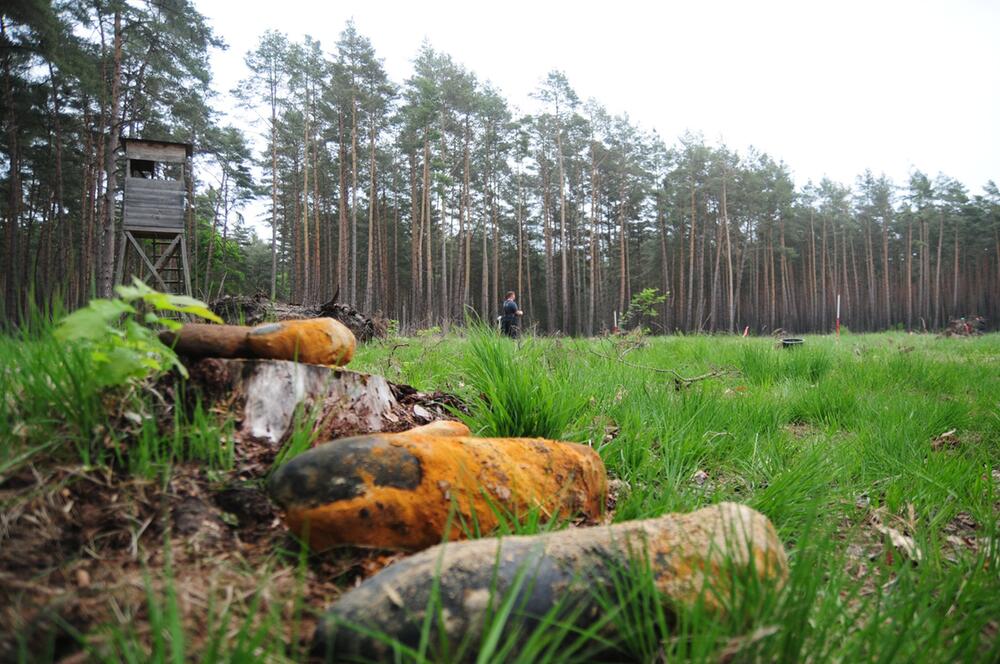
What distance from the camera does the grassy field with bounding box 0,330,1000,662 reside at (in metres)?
0.90

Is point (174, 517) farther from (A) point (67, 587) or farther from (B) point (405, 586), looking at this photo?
(B) point (405, 586)

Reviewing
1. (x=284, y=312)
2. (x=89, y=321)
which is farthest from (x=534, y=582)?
(x=284, y=312)

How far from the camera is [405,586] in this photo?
99cm

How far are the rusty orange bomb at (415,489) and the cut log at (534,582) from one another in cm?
15

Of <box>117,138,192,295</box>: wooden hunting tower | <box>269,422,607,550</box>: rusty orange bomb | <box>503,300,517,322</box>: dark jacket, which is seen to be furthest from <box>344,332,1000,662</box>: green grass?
<box>117,138,192,295</box>: wooden hunting tower

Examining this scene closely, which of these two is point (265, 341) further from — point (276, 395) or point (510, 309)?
point (510, 309)

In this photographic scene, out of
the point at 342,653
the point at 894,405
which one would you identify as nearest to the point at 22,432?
the point at 342,653

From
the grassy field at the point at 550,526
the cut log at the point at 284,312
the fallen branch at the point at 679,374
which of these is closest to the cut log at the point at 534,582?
the grassy field at the point at 550,526

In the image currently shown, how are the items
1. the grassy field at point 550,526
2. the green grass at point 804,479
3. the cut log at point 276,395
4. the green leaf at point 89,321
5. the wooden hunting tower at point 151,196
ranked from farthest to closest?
the wooden hunting tower at point 151,196 < the cut log at point 276,395 < the green leaf at point 89,321 < the green grass at point 804,479 < the grassy field at point 550,526

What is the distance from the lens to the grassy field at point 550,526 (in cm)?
90

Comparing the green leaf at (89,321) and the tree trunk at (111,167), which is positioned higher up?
the tree trunk at (111,167)

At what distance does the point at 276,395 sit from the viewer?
1.80 meters

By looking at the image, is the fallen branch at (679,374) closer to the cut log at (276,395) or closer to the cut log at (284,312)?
the cut log at (276,395)

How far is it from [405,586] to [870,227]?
202 ft
